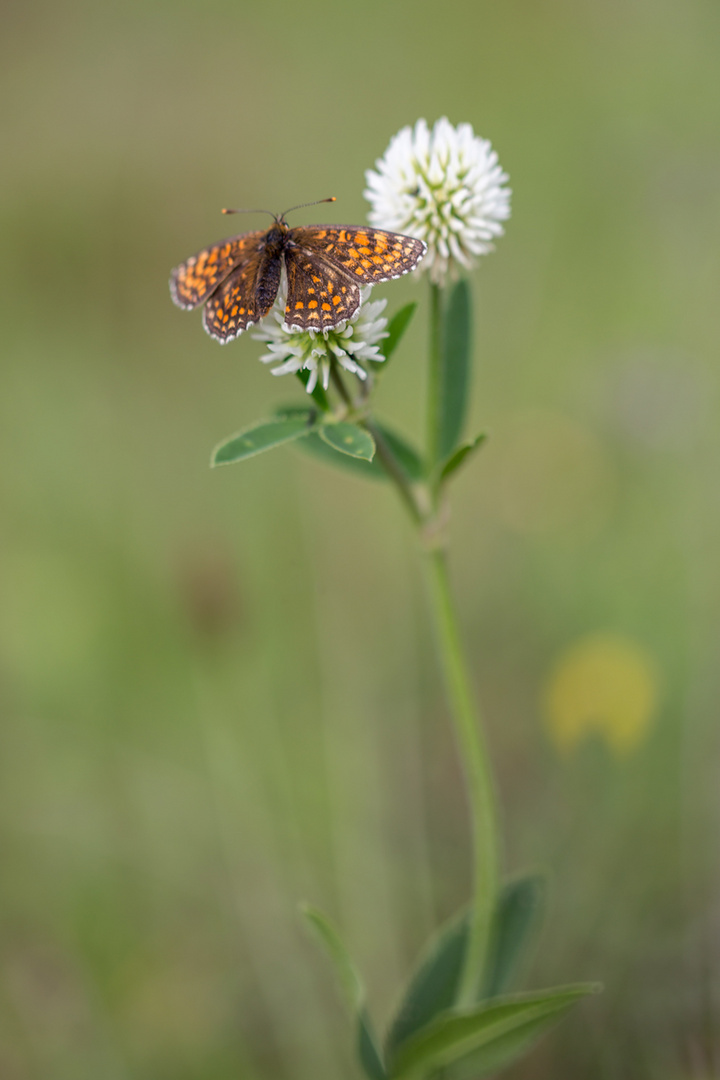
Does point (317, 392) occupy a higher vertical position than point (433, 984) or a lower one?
higher

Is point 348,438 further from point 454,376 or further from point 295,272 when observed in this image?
point 454,376

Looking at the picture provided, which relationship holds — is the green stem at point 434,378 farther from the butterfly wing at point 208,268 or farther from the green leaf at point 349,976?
the green leaf at point 349,976

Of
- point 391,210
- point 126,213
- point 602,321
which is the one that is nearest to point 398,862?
point 391,210

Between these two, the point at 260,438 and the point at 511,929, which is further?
the point at 511,929

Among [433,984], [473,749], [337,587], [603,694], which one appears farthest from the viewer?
[337,587]

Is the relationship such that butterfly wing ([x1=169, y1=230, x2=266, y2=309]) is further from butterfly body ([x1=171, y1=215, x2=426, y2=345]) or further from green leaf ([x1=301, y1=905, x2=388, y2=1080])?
green leaf ([x1=301, y1=905, x2=388, y2=1080])

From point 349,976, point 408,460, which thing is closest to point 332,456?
point 408,460

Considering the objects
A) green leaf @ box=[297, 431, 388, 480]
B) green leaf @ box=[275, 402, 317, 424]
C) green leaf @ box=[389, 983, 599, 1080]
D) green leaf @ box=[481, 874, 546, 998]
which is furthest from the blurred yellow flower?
green leaf @ box=[275, 402, 317, 424]

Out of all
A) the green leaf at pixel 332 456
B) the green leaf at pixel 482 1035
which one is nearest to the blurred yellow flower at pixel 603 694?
the green leaf at pixel 482 1035
